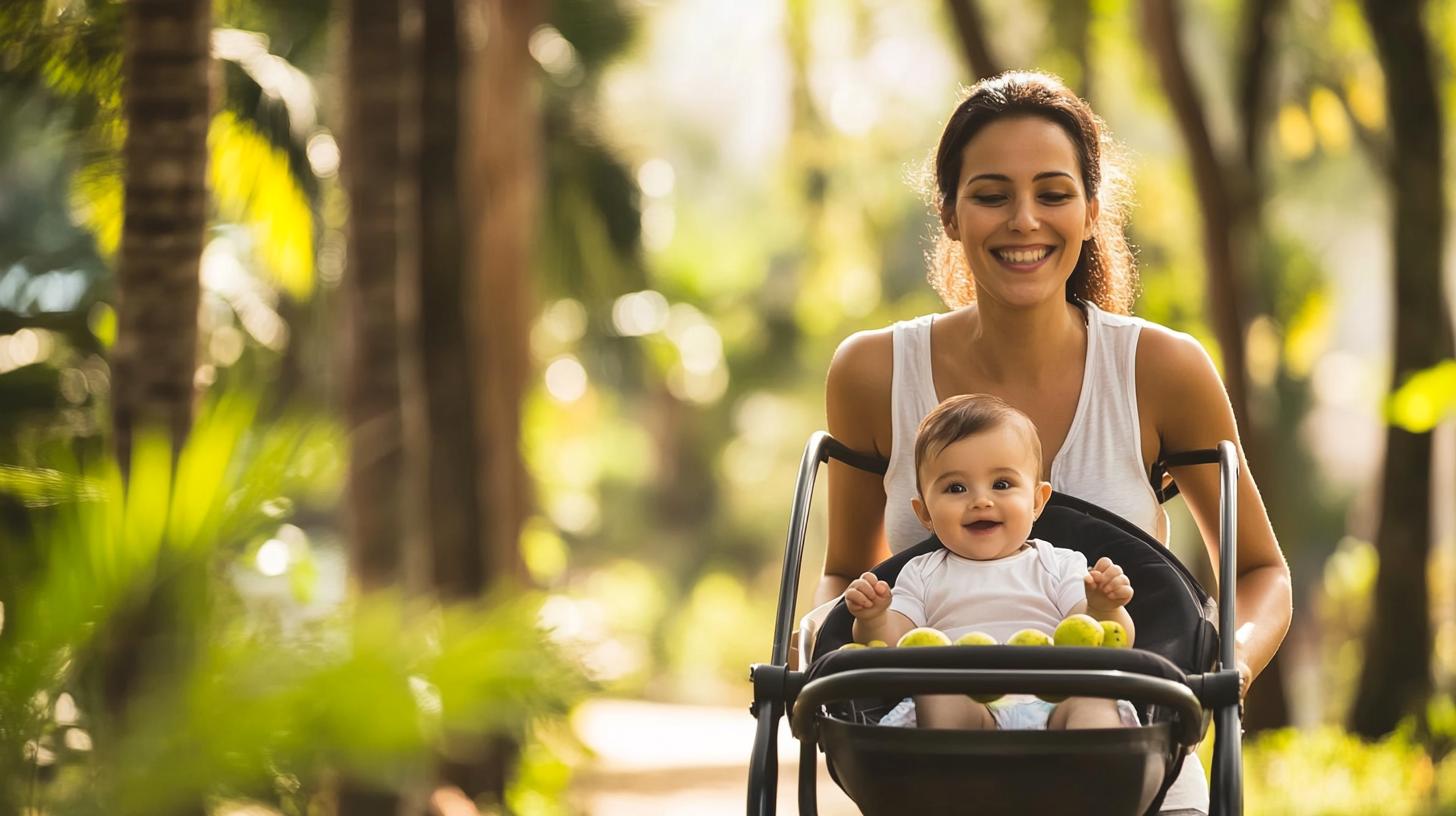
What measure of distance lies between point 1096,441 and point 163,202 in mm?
2524

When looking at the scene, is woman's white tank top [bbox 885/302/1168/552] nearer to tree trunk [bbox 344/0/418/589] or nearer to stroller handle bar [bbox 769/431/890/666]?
stroller handle bar [bbox 769/431/890/666]

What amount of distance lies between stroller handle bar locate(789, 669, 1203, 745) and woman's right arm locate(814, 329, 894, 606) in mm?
803

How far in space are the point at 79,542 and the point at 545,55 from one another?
1557 cm

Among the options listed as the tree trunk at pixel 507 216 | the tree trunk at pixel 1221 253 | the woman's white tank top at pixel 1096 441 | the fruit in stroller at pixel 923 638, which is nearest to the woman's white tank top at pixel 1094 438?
the woman's white tank top at pixel 1096 441

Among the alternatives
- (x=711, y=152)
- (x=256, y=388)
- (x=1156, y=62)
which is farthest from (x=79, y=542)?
(x=711, y=152)

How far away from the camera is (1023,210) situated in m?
2.79

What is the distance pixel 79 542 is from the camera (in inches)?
95.2

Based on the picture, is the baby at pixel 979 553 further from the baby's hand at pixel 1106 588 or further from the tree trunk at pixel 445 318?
the tree trunk at pixel 445 318

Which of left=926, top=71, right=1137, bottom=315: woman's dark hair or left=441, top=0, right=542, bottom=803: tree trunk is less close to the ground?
left=441, top=0, right=542, bottom=803: tree trunk

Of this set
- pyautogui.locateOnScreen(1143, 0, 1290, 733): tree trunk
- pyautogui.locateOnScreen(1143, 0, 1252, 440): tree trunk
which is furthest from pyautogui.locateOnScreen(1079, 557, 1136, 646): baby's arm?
pyautogui.locateOnScreen(1143, 0, 1252, 440): tree trunk

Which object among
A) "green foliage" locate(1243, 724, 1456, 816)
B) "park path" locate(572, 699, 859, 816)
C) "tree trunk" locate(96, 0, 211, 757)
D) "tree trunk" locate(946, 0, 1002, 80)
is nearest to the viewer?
"tree trunk" locate(96, 0, 211, 757)

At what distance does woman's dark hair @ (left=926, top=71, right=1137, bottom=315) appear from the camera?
2.92 metres

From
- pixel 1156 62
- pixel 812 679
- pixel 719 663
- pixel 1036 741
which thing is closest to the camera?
pixel 1036 741

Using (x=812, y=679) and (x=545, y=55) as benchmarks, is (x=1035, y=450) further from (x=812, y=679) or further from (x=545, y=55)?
(x=545, y=55)
